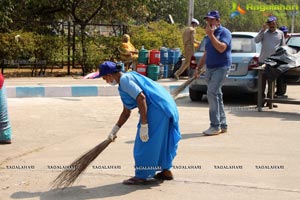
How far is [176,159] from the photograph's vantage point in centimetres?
588

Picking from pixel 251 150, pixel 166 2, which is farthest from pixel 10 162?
pixel 166 2

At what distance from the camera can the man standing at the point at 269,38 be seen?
10.0m

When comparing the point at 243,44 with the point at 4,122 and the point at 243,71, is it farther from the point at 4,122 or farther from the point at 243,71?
the point at 4,122

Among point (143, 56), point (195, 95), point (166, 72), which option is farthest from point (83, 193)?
point (166, 72)

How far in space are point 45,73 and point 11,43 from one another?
72.9 inches

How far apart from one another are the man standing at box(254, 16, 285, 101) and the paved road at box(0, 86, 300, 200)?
3.90ft

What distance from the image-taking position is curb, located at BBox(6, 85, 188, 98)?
1128 cm

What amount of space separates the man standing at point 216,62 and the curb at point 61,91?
454 cm

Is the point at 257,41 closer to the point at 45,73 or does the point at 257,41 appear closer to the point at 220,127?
the point at 220,127

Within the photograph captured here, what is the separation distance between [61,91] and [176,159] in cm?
627

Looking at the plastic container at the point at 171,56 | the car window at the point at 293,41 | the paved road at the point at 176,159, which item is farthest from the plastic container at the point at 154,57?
the paved road at the point at 176,159

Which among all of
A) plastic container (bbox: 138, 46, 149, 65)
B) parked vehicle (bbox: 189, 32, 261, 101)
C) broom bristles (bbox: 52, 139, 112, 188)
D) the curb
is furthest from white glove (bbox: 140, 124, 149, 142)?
plastic container (bbox: 138, 46, 149, 65)

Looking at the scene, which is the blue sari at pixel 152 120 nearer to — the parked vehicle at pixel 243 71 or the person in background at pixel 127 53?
the parked vehicle at pixel 243 71

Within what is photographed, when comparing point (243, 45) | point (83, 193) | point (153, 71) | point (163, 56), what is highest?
point (243, 45)
